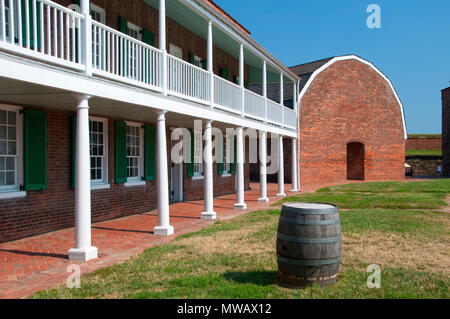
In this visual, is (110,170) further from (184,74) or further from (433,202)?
(433,202)

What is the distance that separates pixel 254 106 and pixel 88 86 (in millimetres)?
8433

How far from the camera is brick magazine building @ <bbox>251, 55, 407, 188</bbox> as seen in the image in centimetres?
2408

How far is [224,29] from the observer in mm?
11195

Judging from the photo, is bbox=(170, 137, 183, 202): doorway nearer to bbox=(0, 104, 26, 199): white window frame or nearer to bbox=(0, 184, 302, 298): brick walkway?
bbox=(0, 184, 302, 298): brick walkway

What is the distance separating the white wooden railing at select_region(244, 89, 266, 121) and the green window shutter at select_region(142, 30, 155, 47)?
11.8 ft

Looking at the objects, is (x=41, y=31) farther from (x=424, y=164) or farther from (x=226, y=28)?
(x=424, y=164)

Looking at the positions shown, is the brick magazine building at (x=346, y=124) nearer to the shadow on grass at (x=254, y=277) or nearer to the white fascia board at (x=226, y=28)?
the white fascia board at (x=226, y=28)

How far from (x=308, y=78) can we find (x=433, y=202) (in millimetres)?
12523

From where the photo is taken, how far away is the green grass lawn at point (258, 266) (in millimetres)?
4660

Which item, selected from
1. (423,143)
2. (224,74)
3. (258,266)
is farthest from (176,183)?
(423,143)

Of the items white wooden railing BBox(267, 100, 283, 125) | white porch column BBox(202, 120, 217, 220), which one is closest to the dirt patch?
white porch column BBox(202, 120, 217, 220)

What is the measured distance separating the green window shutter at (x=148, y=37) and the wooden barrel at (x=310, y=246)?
25.3 feet

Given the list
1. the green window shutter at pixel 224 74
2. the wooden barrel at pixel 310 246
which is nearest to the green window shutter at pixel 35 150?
the wooden barrel at pixel 310 246
